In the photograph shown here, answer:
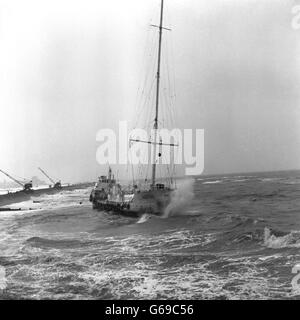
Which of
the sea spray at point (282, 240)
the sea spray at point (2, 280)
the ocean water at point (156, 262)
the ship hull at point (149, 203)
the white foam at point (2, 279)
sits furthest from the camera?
the ship hull at point (149, 203)

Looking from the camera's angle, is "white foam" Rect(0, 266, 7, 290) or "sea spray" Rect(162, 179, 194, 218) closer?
"white foam" Rect(0, 266, 7, 290)

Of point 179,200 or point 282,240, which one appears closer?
point 282,240

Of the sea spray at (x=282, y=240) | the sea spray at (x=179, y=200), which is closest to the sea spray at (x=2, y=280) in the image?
the sea spray at (x=282, y=240)

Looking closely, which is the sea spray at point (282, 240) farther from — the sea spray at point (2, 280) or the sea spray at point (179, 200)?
the sea spray at point (179, 200)

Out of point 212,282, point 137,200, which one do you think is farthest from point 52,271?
point 137,200

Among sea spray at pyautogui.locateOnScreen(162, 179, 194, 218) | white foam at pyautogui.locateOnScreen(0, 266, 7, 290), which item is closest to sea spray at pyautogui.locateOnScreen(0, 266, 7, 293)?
white foam at pyautogui.locateOnScreen(0, 266, 7, 290)

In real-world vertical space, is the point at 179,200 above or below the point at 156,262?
below

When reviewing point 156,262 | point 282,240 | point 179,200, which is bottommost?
point 179,200

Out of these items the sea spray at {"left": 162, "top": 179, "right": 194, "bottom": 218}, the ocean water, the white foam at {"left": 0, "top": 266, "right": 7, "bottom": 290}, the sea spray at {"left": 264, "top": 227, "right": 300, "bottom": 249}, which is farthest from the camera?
the sea spray at {"left": 162, "top": 179, "right": 194, "bottom": 218}

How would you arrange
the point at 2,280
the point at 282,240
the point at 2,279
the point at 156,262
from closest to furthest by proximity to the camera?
the point at 2,280 < the point at 2,279 < the point at 156,262 < the point at 282,240

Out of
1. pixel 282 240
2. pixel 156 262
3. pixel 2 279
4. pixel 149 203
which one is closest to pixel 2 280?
pixel 2 279

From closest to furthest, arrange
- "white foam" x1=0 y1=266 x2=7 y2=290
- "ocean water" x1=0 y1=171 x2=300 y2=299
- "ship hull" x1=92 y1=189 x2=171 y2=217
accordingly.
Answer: "ocean water" x1=0 y1=171 x2=300 y2=299
"white foam" x1=0 y1=266 x2=7 y2=290
"ship hull" x1=92 y1=189 x2=171 y2=217

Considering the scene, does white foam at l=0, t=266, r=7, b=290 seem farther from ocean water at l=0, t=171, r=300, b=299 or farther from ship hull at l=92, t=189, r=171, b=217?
ship hull at l=92, t=189, r=171, b=217

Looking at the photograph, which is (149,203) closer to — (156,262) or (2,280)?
(156,262)
